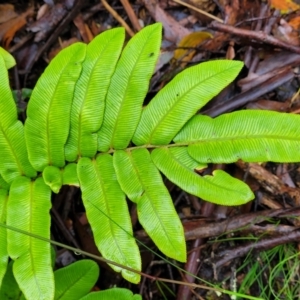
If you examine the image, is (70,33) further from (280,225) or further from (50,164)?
(280,225)

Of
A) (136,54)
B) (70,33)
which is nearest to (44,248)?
(136,54)

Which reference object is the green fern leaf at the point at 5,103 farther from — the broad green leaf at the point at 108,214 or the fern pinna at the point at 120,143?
the broad green leaf at the point at 108,214

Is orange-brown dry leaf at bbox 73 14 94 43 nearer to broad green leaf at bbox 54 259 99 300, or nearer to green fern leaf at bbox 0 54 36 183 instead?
green fern leaf at bbox 0 54 36 183

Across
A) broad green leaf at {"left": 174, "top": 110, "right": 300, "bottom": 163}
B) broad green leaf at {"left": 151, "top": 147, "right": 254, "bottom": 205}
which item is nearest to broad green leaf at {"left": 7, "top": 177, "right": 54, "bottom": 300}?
broad green leaf at {"left": 151, "top": 147, "right": 254, "bottom": 205}

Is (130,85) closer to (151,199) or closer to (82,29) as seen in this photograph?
(151,199)

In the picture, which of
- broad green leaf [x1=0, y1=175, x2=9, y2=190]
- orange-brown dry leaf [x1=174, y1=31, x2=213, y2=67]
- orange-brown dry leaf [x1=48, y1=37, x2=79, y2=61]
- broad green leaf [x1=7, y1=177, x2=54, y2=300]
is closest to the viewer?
broad green leaf [x1=7, y1=177, x2=54, y2=300]

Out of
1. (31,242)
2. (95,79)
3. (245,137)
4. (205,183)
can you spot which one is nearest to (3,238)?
(31,242)
